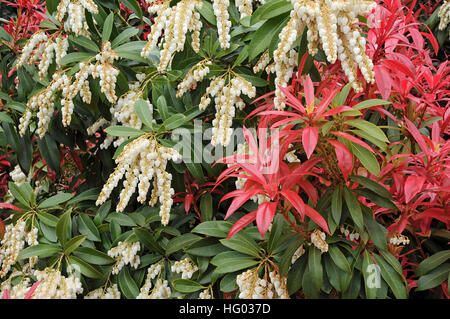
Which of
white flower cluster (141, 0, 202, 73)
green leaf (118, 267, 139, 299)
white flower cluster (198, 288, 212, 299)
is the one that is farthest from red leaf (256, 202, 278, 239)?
green leaf (118, 267, 139, 299)

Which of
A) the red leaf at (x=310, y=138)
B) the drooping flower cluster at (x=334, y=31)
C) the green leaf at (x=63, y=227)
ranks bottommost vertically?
the green leaf at (x=63, y=227)

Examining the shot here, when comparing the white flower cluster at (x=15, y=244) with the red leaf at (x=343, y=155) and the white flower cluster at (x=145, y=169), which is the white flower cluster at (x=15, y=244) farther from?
the red leaf at (x=343, y=155)

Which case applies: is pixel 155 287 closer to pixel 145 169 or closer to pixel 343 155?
pixel 145 169

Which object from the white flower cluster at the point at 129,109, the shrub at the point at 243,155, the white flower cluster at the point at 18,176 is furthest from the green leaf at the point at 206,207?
the white flower cluster at the point at 18,176

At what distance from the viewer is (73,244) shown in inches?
68.1

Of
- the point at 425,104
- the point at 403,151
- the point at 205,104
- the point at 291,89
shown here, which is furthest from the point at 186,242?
the point at 425,104

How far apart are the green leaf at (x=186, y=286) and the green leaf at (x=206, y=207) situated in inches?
10.7

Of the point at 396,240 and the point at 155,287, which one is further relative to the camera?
the point at 155,287

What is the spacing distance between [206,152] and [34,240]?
0.79 metres

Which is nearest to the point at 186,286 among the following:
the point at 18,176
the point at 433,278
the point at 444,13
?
the point at 433,278

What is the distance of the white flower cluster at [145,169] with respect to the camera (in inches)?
61.1

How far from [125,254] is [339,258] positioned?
0.84m
